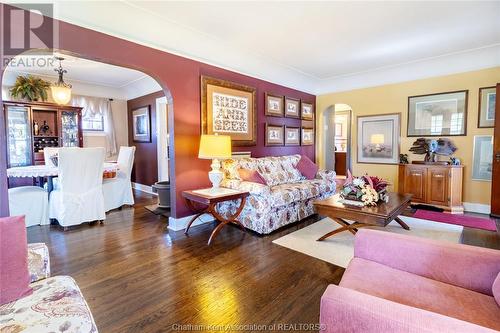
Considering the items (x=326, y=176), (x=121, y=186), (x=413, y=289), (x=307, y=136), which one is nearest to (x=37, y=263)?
(x=413, y=289)

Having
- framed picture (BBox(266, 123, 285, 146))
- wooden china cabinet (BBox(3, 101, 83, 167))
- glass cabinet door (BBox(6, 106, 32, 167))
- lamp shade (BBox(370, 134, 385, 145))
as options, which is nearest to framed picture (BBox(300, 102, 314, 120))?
framed picture (BBox(266, 123, 285, 146))

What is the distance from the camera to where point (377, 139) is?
5496mm

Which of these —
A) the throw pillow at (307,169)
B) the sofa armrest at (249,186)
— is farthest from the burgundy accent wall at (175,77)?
the throw pillow at (307,169)

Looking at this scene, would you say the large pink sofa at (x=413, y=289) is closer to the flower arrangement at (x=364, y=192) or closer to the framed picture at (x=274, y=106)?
the flower arrangement at (x=364, y=192)

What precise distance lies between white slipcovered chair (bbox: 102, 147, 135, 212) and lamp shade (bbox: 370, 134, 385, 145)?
490cm

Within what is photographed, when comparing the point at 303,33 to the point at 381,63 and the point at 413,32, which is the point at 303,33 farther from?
the point at 381,63

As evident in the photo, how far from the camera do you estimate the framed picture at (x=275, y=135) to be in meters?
5.12

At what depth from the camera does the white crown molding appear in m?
4.26

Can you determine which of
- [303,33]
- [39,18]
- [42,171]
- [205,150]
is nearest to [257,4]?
[303,33]

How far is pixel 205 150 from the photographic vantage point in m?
3.37

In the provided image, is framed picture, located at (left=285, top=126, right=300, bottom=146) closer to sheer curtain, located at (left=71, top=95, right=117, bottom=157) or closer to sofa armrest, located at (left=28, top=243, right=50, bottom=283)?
sheer curtain, located at (left=71, top=95, right=117, bottom=157)

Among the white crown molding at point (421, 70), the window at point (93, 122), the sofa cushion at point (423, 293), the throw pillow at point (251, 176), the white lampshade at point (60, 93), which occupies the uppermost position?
the white crown molding at point (421, 70)

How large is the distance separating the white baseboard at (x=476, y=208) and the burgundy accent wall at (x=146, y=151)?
6.13 m

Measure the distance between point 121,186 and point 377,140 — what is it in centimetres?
517
